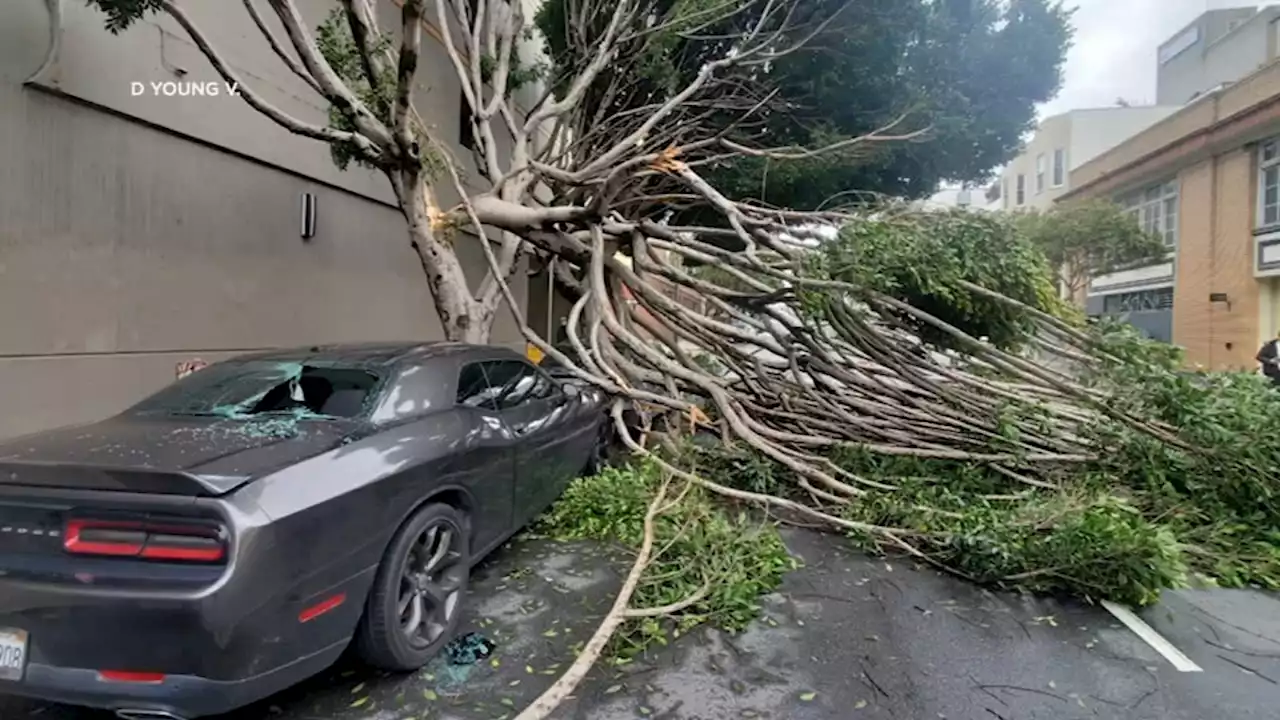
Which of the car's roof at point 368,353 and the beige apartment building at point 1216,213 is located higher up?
the beige apartment building at point 1216,213

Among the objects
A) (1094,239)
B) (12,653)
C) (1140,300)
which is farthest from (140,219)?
Result: (1140,300)

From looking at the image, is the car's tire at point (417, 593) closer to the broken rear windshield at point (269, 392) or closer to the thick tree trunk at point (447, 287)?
the broken rear windshield at point (269, 392)

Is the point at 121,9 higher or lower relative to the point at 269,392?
higher

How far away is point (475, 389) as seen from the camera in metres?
4.30

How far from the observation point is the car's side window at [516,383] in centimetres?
456

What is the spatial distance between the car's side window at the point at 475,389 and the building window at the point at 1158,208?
25.2 meters

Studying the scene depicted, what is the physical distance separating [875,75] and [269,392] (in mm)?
9020

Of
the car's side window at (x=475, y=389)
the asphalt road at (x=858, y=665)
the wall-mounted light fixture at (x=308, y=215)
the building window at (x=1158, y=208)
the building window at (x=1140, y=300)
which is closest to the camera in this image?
the asphalt road at (x=858, y=665)

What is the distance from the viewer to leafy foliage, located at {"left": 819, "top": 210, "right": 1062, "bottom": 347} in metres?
5.93

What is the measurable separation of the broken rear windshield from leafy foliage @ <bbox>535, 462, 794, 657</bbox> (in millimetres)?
1797


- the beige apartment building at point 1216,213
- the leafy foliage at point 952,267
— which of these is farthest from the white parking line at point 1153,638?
the beige apartment building at point 1216,213

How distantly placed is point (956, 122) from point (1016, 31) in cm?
176

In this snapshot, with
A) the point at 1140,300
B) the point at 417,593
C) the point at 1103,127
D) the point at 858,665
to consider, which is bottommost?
the point at 858,665

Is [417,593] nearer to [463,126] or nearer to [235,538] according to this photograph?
[235,538]
